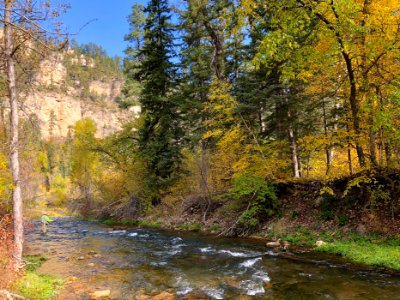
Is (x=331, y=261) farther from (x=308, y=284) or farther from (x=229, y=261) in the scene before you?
(x=229, y=261)

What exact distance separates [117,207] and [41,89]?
17.8 metres

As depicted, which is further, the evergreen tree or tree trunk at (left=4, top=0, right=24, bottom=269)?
the evergreen tree

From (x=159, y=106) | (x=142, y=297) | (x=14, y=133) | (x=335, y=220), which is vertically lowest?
(x=142, y=297)

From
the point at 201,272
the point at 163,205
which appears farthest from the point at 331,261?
the point at 163,205

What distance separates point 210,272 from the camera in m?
9.62

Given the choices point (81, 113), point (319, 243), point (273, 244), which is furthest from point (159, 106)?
point (81, 113)

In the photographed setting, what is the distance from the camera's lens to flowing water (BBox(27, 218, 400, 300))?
25.4 feet

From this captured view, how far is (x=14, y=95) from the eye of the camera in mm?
8898

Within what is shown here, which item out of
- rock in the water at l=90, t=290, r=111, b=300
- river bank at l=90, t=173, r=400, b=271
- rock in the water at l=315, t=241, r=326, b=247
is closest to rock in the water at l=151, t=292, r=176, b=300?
rock in the water at l=90, t=290, r=111, b=300

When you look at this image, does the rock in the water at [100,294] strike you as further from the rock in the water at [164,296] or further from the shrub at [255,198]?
the shrub at [255,198]

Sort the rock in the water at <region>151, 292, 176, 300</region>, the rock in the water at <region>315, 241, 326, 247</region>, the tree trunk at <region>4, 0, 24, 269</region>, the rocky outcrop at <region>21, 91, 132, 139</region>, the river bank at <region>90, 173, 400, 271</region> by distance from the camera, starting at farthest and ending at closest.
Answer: the rocky outcrop at <region>21, 91, 132, 139</region> < the rock in the water at <region>315, 241, 326, 247</region> < the river bank at <region>90, 173, 400, 271</region> < the tree trunk at <region>4, 0, 24, 269</region> < the rock in the water at <region>151, 292, 176, 300</region>

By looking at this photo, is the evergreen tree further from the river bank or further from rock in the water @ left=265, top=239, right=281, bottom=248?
rock in the water @ left=265, top=239, right=281, bottom=248

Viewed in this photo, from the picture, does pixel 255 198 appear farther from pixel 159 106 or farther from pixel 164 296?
pixel 159 106

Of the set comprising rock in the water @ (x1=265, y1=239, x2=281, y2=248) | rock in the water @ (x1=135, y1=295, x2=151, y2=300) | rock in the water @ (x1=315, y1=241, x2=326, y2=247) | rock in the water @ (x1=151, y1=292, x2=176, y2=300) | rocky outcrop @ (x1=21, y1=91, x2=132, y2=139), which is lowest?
rock in the water @ (x1=265, y1=239, x2=281, y2=248)
